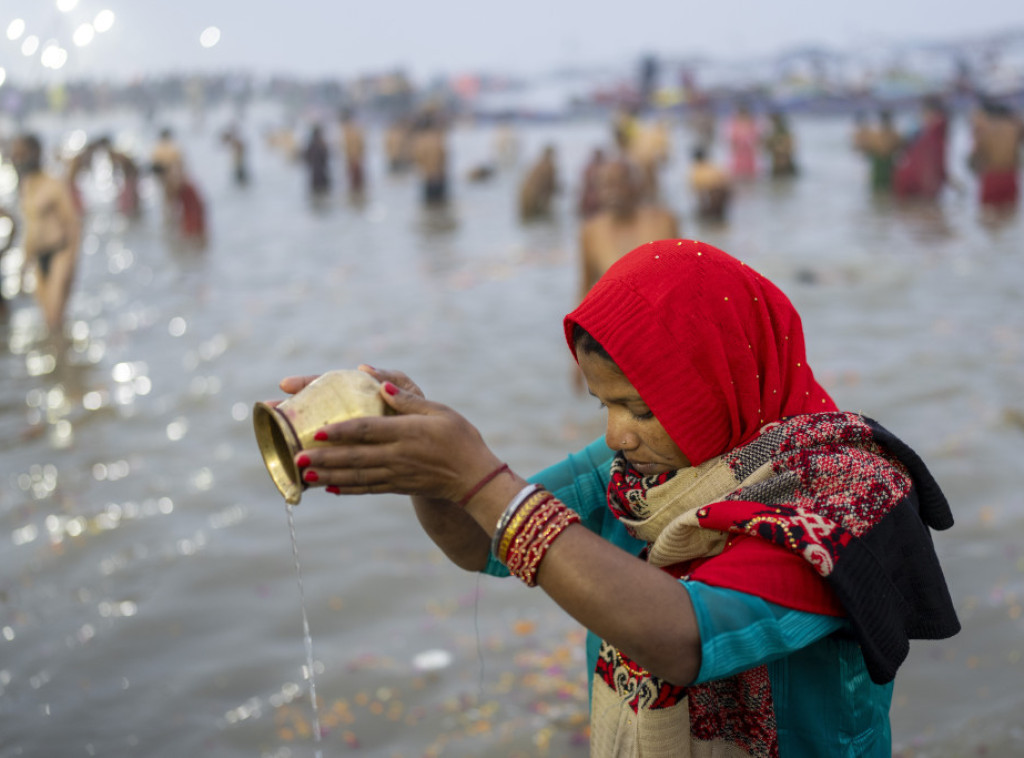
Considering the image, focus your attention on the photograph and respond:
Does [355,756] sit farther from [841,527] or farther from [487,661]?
[841,527]

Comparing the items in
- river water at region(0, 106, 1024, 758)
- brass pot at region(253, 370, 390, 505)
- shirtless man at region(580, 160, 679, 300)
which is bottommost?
river water at region(0, 106, 1024, 758)

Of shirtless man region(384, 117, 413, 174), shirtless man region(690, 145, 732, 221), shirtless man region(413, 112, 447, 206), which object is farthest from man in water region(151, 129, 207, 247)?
shirtless man region(384, 117, 413, 174)

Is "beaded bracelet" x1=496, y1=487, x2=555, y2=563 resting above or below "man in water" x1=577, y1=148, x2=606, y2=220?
above

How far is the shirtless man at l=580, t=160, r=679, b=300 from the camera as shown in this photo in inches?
235

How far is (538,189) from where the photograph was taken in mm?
17047

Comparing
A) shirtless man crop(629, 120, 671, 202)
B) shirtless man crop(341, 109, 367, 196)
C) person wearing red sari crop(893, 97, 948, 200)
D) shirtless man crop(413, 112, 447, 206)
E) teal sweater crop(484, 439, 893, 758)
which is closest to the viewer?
teal sweater crop(484, 439, 893, 758)

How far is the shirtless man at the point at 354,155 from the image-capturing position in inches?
864

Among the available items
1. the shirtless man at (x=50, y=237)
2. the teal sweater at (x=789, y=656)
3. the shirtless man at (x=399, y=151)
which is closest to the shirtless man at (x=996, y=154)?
the shirtless man at (x=50, y=237)

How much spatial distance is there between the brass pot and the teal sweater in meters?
0.49

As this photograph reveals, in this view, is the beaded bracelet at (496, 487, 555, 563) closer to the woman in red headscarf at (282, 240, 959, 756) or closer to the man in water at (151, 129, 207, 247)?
the woman in red headscarf at (282, 240, 959, 756)

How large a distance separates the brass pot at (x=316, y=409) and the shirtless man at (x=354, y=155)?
839 inches

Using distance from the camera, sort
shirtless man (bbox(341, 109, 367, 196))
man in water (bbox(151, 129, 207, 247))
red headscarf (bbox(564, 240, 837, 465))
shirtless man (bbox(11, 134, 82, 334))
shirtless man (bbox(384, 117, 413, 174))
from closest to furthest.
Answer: red headscarf (bbox(564, 240, 837, 465)), shirtless man (bbox(11, 134, 82, 334)), man in water (bbox(151, 129, 207, 247)), shirtless man (bbox(341, 109, 367, 196)), shirtless man (bbox(384, 117, 413, 174))

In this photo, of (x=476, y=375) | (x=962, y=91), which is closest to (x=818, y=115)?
(x=962, y=91)

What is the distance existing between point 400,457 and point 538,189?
52.9 ft
